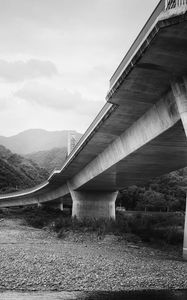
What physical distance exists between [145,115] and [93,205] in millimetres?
26239

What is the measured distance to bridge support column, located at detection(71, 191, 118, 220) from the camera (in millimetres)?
42750

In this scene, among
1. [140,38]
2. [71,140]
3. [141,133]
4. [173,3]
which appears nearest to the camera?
[173,3]

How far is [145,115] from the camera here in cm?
1870

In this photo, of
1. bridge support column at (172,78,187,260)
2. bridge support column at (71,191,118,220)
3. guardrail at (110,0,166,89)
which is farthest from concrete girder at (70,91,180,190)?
bridge support column at (71,191,118,220)

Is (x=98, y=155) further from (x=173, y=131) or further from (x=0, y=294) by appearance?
(x=0, y=294)

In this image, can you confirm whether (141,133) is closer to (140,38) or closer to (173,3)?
(140,38)

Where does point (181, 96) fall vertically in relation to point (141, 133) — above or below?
above

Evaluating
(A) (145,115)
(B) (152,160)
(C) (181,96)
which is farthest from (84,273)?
(B) (152,160)

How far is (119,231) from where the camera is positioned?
28.9 m

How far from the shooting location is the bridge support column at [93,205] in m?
42.8

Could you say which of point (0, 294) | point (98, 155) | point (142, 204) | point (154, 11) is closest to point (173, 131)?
point (154, 11)

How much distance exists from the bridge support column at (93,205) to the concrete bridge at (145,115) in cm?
658

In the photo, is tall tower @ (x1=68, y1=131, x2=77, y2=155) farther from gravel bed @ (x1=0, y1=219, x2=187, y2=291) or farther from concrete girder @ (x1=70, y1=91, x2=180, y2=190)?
gravel bed @ (x1=0, y1=219, x2=187, y2=291)

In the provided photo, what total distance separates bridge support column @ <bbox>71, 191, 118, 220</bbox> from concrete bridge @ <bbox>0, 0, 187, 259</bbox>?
21.6ft
